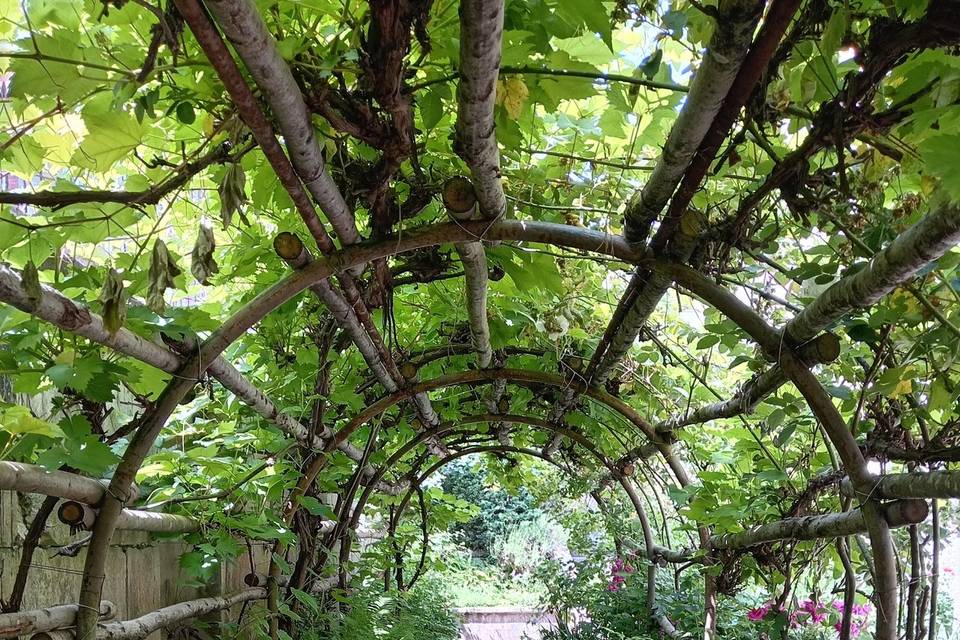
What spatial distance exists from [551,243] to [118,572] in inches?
77.6

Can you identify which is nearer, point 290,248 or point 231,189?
point 231,189

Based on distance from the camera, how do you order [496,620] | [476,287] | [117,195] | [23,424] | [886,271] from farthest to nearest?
1. [496,620]
2. [476,287]
3. [23,424]
4. [886,271]
5. [117,195]

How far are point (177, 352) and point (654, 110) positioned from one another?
1.18 m

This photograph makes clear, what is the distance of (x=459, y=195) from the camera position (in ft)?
4.55

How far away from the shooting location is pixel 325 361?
2639 millimetres

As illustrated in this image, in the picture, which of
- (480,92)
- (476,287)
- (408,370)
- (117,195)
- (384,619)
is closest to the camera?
(480,92)

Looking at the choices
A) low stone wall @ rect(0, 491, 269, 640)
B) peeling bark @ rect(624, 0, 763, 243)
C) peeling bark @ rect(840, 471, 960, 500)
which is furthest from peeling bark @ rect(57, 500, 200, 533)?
peeling bark @ rect(840, 471, 960, 500)

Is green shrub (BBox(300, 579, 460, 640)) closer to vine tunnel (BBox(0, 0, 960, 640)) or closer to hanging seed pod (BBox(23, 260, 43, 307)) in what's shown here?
vine tunnel (BBox(0, 0, 960, 640))

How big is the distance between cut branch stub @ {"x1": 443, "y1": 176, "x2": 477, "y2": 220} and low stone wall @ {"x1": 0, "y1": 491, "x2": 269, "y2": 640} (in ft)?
4.31

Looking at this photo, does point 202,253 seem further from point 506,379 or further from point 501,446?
point 501,446

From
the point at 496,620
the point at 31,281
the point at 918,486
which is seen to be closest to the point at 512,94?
the point at 31,281

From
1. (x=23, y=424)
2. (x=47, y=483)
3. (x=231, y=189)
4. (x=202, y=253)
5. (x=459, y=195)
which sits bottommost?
(x=47, y=483)

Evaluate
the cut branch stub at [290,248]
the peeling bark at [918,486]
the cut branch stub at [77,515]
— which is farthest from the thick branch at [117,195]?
the peeling bark at [918,486]

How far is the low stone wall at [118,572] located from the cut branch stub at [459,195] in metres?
1.31
